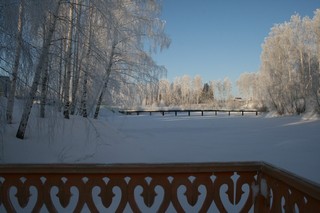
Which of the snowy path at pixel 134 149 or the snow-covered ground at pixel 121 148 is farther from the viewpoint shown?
the snowy path at pixel 134 149

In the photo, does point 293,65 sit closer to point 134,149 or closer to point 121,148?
point 134,149

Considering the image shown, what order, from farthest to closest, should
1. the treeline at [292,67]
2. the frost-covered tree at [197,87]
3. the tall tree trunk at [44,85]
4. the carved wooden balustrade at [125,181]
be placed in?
1. the frost-covered tree at [197,87]
2. the treeline at [292,67]
3. the tall tree trunk at [44,85]
4. the carved wooden balustrade at [125,181]

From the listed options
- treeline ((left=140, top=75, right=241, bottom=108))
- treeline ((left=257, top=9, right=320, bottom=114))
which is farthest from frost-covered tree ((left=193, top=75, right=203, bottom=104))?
treeline ((left=257, top=9, right=320, bottom=114))

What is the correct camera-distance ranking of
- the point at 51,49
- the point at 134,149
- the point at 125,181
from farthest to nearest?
the point at 134,149, the point at 51,49, the point at 125,181

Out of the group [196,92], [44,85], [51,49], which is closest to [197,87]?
[196,92]

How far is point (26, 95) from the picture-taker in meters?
4.70

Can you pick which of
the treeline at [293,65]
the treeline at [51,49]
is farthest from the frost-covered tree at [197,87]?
the treeline at [51,49]

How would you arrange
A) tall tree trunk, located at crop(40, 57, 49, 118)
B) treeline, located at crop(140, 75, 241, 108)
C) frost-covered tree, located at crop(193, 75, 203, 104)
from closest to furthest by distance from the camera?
1. tall tree trunk, located at crop(40, 57, 49, 118)
2. treeline, located at crop(140, 75, 241, 108)
3. frost-covered tree, located at crop(193, 75, 203, 104)

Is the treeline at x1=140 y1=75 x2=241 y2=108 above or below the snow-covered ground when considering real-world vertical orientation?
above

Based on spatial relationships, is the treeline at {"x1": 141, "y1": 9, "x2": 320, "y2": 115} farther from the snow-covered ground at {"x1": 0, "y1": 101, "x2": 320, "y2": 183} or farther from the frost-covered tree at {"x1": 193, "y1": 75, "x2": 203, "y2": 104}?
the frost-covered tree at {"x1": 193, "y1": 75, "x2": 203, "y2": 104}

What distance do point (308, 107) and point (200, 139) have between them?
2460cm

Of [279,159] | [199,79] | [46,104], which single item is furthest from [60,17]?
[199,79]

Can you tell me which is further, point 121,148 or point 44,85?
point 121,148

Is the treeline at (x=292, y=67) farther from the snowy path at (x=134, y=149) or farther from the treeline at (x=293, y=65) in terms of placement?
the snowy path at (x=134, y=149)
